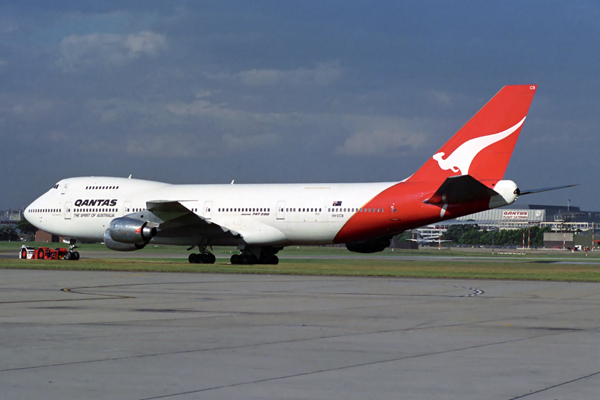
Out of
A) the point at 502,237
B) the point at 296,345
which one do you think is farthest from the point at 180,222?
the point at 502,237

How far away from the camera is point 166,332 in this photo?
1135cm

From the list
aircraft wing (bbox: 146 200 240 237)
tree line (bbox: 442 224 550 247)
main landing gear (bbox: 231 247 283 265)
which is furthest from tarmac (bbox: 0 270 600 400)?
tree line (bbox: 442 224 550 247)

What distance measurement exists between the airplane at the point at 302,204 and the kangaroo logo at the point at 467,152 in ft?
0.15

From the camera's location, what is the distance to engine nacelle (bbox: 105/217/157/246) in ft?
123

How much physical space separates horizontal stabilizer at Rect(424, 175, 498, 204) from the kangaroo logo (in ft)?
7.87

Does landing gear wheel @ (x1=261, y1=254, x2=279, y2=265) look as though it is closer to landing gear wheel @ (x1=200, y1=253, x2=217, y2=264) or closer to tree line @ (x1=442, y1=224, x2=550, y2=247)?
landing gear wheel @ (x1=200, y1=253, x2=217, y2=264)

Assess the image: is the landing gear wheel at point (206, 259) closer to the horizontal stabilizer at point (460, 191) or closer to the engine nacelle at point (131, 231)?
the engine nacelle at point (131, 231)

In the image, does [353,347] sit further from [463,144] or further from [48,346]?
[463,144]

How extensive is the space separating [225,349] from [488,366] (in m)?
3.37

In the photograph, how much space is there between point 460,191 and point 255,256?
40.9 feet

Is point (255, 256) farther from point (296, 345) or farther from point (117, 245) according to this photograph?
point (296, 345)

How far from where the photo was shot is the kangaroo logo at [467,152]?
1350 inches

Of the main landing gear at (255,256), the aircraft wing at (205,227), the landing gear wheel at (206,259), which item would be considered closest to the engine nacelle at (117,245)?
the aircraft wing at (205,227)

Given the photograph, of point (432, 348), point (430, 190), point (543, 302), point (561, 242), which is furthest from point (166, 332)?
point (561, 242)
